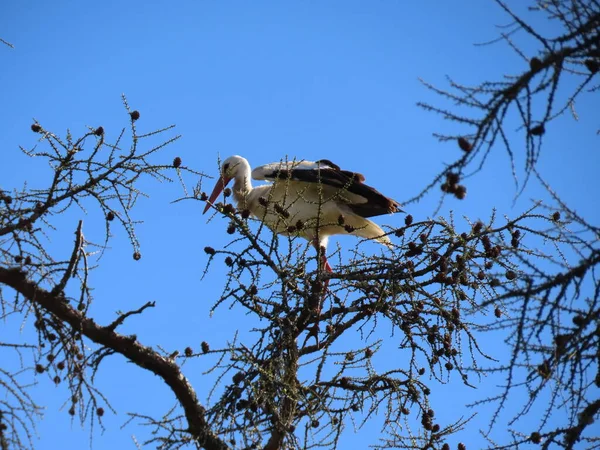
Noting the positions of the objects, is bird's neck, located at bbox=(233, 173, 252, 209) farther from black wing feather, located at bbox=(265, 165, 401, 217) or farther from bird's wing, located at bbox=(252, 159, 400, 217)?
A: black wing feather, located at bbox=(265, 165, 401, 217)

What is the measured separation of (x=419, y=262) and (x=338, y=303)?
51 centimetres

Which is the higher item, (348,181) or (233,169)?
(233,169)

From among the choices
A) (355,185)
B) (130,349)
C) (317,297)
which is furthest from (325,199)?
(130,349)

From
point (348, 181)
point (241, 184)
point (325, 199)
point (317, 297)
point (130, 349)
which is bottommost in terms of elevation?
point (130, 349)

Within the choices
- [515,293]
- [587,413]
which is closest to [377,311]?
[587,413]

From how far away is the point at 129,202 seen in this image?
3953 mm

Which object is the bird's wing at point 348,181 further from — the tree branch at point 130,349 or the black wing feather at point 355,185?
the tree branch at point 130,349

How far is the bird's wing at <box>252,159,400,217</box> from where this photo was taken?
6133 millimetres

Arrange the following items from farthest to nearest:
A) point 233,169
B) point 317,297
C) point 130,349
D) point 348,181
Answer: point 233,169 < point 348,181 < point 317,297 < point 130,349

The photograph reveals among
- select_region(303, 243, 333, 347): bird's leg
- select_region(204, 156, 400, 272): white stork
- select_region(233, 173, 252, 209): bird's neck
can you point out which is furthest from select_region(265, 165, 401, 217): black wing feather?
select_region(303, 243, 333, 347): bird's leg

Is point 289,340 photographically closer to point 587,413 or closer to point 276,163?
point 587,413

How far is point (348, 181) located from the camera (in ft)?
20.0

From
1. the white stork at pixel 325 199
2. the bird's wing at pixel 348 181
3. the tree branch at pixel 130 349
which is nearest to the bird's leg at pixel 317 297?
the tree branch at pixel 130 349

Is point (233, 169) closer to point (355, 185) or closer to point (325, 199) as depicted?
point (325, 199)
